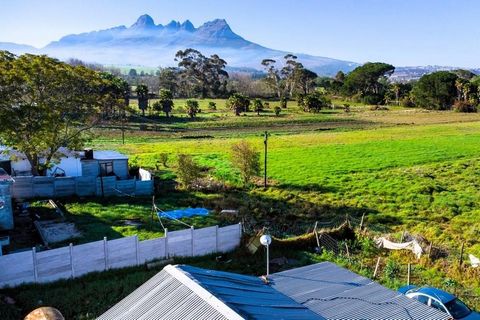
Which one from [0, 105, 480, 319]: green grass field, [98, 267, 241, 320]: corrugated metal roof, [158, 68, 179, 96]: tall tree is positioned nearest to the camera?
[98, 267, 241, 320]: corrugated metal roof

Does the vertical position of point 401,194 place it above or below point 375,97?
below

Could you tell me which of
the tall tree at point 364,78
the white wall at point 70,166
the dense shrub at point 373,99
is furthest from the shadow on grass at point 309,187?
the tall tree at point 364,78

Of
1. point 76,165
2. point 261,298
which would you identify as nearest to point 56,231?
point 76,165

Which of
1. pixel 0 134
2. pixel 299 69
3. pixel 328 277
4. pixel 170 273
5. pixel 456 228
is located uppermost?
pixel 299 69

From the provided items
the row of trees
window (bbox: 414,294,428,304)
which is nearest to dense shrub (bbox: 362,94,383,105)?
the row of trees

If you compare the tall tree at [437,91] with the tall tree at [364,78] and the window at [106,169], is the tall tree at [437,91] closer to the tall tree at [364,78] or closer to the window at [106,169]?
the tall tree at [364,78]

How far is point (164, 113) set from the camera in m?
78.0

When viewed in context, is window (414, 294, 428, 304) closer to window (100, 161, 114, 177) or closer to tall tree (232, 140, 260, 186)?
tall tree (232, 140, 260, 186)

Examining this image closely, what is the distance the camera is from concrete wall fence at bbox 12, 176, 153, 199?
89.0 ft

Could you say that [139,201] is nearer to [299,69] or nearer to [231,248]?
[231,248]

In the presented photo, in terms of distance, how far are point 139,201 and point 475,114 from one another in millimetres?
68014

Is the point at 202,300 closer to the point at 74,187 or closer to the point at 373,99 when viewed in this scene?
the point at 74,187

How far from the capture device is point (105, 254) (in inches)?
640

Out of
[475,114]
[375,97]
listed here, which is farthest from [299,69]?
[475,114]
